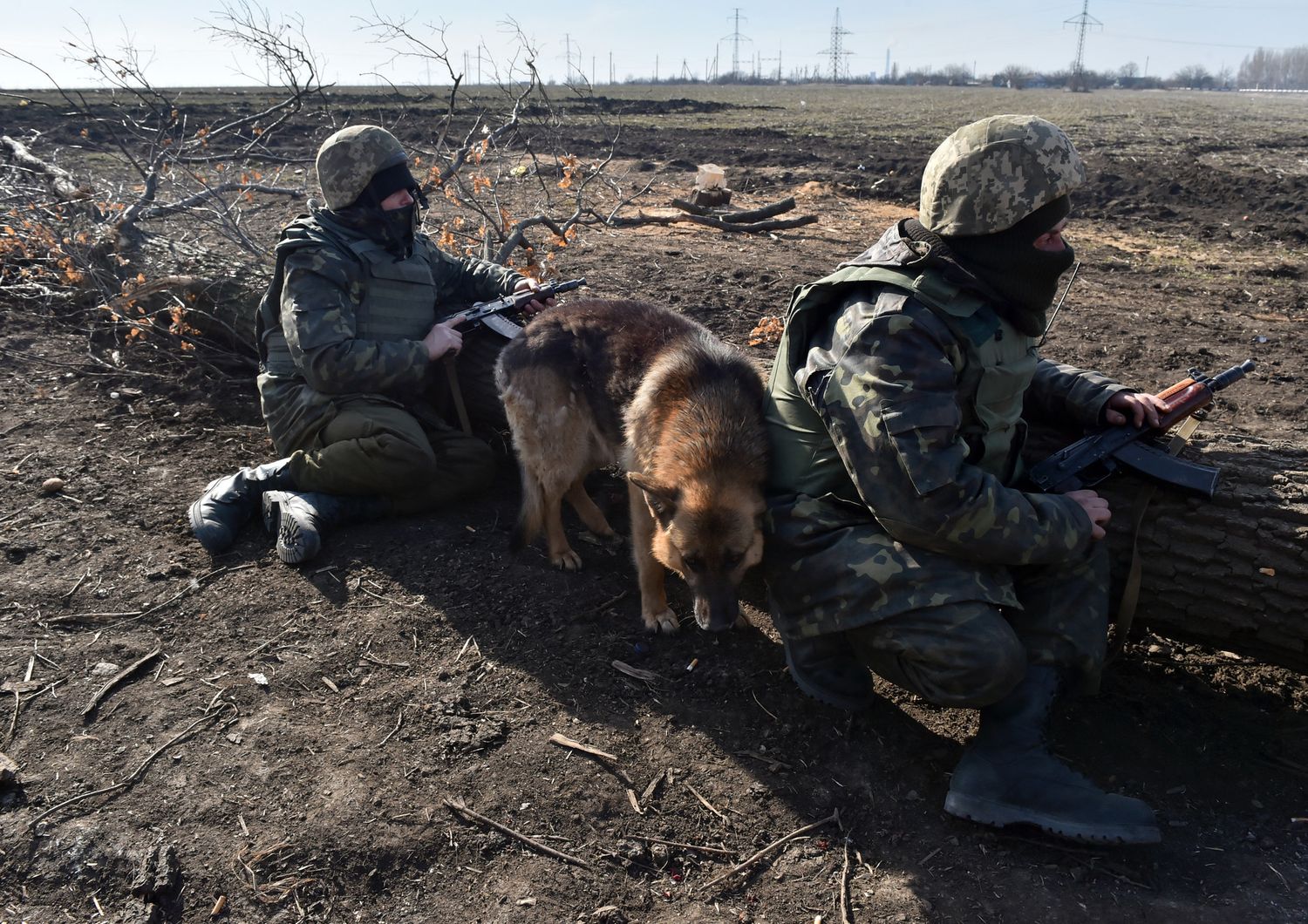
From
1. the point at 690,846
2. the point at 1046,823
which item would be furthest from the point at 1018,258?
the point at 690,846

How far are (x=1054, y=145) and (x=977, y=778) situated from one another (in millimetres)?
2192

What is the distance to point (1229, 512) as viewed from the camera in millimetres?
3281

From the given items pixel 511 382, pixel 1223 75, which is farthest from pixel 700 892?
pixel 1223 75

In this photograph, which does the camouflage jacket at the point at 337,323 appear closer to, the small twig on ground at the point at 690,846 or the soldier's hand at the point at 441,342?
the soldier's hand at the point at 441,342

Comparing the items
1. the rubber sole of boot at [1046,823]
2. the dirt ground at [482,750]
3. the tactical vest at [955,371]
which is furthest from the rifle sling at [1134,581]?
the rubber sole of boot at [1046,823]

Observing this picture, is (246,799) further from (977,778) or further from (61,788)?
(977,778)

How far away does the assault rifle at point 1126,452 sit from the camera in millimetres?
3393

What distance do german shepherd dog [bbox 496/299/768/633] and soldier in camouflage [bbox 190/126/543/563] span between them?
58cm

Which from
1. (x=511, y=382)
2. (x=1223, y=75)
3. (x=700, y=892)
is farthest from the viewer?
(x=1223, y=75)

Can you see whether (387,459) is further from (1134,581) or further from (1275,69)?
(1275,69)

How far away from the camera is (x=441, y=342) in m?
4.90

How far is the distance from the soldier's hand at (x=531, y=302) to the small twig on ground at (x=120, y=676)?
2.67 meters

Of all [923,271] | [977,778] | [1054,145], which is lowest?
[977,778]

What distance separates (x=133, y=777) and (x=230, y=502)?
196cm
